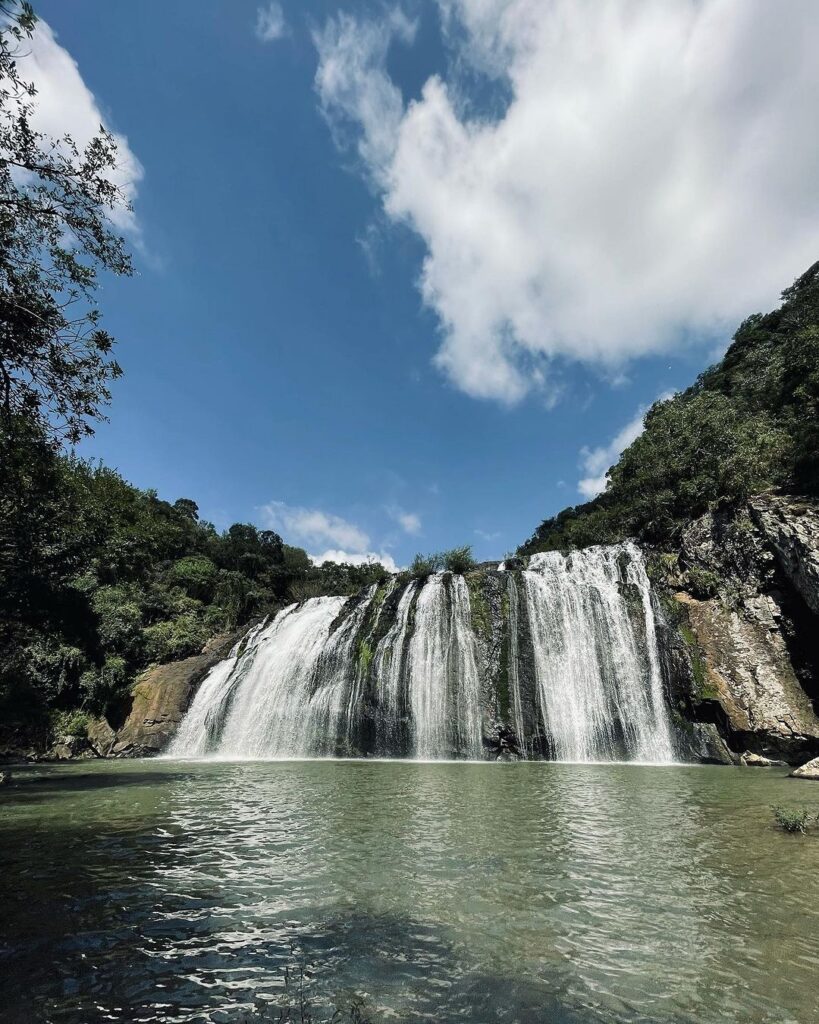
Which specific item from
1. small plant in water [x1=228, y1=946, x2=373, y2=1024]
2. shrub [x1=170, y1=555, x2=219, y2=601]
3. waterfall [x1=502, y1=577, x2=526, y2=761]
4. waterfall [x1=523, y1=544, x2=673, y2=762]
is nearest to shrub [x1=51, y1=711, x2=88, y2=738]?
shrub [x1=170, y1=555, x2=219, y2=601]

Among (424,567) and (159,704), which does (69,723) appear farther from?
(424,567)

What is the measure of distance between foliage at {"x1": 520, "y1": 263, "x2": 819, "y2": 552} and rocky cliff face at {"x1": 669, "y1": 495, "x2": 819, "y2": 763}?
124 centimetres

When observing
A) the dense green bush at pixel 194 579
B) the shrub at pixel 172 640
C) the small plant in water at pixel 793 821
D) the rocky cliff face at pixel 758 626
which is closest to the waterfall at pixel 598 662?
the rocky cliff face at pixel 758 626

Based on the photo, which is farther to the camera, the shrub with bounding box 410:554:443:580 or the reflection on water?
the shrub with bounding box 410:554:443:580

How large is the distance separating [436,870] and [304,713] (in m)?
17.9

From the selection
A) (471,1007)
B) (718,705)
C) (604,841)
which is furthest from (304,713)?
(471,1007)

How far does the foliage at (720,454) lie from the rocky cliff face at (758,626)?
124cm

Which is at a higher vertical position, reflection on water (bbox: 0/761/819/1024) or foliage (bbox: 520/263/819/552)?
foliage (bbox: 520/263/819/552)

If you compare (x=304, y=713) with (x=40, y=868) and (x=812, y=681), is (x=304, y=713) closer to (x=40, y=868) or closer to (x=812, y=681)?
(x=40, y=868)

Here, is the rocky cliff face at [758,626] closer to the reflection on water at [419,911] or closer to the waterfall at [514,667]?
the waterfall at [514,667]

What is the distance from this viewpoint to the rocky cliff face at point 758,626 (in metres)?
16.9

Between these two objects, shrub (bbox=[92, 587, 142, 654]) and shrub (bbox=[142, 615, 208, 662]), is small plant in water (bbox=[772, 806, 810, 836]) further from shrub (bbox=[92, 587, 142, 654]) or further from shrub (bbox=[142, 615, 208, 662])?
shrub (bbox=[92, 587, 142, 654])

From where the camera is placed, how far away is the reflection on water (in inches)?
136

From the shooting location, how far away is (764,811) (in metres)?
8.72
